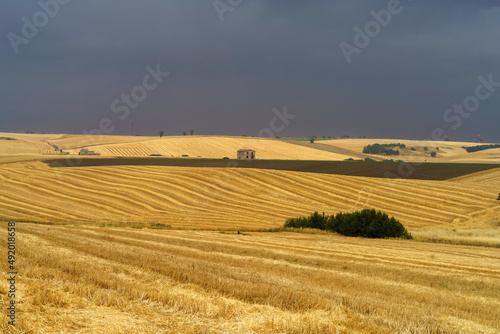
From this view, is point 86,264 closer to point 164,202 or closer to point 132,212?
point 132,212

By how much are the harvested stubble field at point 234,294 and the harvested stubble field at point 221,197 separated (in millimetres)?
18891

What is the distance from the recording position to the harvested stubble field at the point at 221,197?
1447 inches

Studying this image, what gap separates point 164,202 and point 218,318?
39981 mm

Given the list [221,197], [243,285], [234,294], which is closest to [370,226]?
[243,285]

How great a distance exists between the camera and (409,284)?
441 inches

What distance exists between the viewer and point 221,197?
4828 centimetres

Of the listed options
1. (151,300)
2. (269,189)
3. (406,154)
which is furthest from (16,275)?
(406,154)

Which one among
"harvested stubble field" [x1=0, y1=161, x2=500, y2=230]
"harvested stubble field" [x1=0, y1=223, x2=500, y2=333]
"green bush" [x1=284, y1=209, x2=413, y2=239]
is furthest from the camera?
"harvested stubble field" [x1=0, y1=161, x2=500, y2=230]

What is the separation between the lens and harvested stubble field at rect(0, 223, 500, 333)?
19.4 feet

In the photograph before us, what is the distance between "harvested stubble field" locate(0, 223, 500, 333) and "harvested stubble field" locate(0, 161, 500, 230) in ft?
62.0

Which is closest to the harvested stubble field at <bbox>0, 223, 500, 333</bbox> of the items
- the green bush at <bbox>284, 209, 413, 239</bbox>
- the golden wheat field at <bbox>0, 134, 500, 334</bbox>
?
the golden wheat field at <bbox>0, 134, 500, 334</bbox>

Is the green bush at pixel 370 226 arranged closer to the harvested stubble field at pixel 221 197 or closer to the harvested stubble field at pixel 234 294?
the harvested stubble field at pixel 221 197

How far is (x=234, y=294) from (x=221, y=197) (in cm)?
4068

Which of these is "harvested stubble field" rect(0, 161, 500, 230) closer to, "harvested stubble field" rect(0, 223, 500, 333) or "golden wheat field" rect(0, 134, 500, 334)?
"golden wheat field" rect(0, 134, 500, 334)
